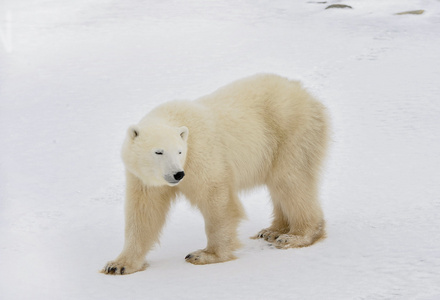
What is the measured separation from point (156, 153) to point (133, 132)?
24 cm

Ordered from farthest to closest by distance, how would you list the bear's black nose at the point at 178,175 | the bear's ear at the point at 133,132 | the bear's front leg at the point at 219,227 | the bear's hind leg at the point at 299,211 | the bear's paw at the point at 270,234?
the bear's paw at the point at 270,234
the bear's hind leg at the point at 299,211
the bear's front leg at the point at 219,227
the bear's ear at the point at 133,132
the bear's black nose at the point at 178,175

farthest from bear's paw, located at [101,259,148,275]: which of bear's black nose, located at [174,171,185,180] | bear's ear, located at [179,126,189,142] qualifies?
bear's ear, located at [179,126,189,142]

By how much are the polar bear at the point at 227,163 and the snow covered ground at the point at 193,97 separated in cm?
23

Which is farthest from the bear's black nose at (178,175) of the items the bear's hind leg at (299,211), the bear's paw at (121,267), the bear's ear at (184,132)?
the bear's hind leg at (299,211)

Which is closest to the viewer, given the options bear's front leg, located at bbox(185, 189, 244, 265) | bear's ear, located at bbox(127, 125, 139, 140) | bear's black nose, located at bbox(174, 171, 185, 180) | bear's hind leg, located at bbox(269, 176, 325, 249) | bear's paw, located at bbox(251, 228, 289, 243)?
bear's black nose, located at bbox(174, 171, 185, 180)

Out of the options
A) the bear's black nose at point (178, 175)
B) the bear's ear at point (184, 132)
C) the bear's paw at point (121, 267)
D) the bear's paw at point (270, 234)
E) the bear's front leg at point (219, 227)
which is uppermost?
the bear's ear at point (184, 132)

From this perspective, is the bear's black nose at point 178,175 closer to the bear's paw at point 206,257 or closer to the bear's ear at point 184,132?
the bear's ear at point 184,132

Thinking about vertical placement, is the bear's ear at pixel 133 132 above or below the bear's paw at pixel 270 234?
above

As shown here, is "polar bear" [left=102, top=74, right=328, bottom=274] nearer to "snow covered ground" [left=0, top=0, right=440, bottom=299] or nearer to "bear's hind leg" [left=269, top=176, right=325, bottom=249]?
"bear's hind leg" [left=269, top=176, right=325, bottom=249]

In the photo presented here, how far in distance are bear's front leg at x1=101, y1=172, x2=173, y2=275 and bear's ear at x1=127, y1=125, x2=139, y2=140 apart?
0.39 m

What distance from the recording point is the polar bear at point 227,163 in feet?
15.2

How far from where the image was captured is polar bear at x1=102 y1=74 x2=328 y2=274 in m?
4.63

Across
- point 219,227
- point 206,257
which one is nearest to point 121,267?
point 206,257

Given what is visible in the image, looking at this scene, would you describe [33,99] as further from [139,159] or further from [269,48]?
[139,159]
